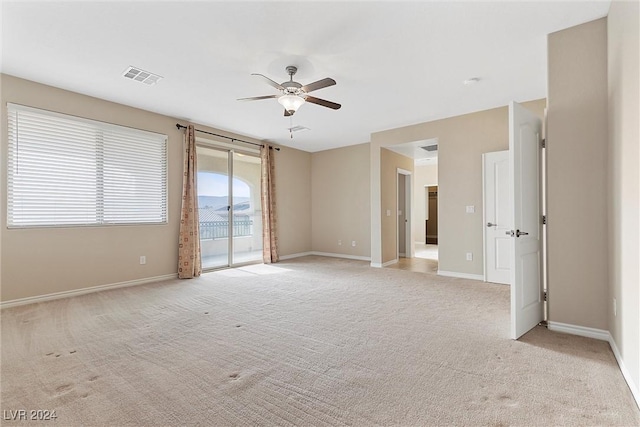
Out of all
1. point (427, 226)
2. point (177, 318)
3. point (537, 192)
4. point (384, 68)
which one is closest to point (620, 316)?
point (537, 192)

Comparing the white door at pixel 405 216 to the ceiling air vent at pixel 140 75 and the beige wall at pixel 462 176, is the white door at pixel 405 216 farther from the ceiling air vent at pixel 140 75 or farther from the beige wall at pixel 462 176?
the ceiling air vent at pixel 140 75

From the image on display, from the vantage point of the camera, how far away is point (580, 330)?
268 cm

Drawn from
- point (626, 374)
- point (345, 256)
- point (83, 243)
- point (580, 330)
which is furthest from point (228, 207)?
point (626, 374)

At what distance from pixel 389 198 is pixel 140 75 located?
195 inches

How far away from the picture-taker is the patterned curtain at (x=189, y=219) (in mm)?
5281

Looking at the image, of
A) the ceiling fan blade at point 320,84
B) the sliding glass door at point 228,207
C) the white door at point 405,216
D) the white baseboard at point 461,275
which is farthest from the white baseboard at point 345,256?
the ceiling fan blade at point 320,84

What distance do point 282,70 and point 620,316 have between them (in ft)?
12.4

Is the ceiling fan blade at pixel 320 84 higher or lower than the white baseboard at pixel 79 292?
higher

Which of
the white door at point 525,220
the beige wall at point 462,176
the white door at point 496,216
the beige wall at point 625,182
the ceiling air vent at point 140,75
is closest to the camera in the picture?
Result: the beige wall at point 625,182

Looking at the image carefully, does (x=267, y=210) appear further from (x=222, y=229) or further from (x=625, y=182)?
(x=625, y=182)

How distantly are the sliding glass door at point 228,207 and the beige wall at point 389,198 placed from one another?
9.43 ft

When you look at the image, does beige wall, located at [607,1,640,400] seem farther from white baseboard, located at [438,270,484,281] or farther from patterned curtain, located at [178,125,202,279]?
patterned curtain, located at [178,125,202,279]

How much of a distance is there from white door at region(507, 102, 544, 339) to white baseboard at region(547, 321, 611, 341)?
162mm

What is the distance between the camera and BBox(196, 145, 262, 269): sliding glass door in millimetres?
5891
